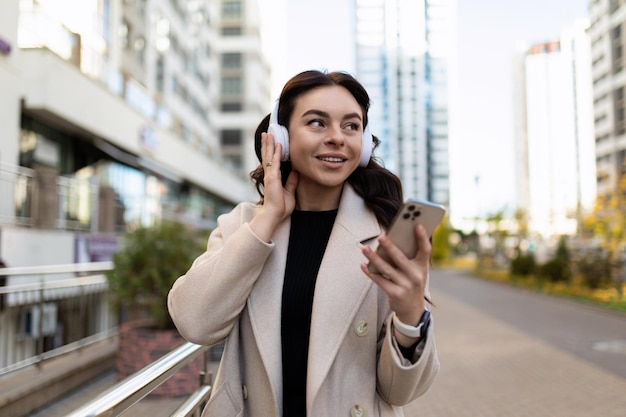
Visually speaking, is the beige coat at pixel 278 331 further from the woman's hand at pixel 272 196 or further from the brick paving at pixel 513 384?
the brick paving at pixel 513 384

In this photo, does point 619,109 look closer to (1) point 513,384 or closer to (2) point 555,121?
(1) point 513,384

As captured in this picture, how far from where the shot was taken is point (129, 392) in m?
1.58

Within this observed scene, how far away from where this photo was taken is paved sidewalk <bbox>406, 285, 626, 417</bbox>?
19.8 ft

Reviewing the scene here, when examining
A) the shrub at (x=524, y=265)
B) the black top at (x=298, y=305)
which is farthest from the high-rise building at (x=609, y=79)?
the black top at (x=298, y=305)

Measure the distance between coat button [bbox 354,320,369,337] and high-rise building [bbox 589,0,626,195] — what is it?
5024cm

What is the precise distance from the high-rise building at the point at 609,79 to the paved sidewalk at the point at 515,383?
42.1 m

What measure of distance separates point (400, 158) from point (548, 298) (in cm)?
7415

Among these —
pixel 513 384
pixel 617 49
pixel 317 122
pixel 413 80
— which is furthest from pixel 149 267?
pixel 413 80

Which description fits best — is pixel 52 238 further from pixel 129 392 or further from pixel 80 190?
pixel 129 392

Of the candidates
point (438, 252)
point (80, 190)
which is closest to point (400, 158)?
point (438, 252)

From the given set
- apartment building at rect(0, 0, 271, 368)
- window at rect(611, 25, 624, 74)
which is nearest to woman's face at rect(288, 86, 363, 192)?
apartment building at rect(0, 0, 271, 368)

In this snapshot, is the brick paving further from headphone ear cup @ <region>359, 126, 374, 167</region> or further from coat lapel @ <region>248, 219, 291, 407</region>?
headphone ear cup @ <region>359, 126, 374, 167</region>

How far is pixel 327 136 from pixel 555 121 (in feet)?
434

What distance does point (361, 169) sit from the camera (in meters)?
1.83
